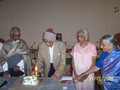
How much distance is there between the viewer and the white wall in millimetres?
6270

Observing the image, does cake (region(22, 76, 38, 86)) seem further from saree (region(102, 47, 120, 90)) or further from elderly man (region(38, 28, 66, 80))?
saree (region(102, 47, 120, 90))

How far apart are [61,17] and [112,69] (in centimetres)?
376

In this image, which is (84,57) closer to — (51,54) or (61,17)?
(51,54)

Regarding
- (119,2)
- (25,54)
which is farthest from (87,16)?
(25,54)

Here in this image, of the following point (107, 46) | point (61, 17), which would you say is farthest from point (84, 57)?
point (61, 17)

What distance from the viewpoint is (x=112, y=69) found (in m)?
2.78

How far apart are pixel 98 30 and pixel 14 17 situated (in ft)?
7.65

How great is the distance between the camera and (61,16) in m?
6.34

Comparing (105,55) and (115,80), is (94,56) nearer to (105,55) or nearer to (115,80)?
(105,55)

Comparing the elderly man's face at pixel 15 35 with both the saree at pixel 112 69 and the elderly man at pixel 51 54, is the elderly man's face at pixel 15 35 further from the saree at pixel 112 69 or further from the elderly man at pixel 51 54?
the saree at pixel 112 69

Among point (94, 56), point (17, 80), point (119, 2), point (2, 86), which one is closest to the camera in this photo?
point (2, 86)

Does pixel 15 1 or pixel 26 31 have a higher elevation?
pixel 15 1

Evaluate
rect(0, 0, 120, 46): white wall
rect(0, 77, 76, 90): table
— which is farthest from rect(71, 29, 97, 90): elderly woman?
rect(0, 0, 120, 46): white wall

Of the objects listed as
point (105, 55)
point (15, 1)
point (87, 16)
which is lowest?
point (105, 55)
